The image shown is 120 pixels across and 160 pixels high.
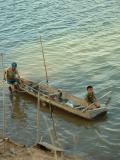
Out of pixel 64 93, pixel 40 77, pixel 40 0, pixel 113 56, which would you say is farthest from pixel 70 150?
pixel 40 0

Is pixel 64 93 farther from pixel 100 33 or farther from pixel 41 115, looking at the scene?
pixel 100 33

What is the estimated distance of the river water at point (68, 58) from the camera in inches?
610

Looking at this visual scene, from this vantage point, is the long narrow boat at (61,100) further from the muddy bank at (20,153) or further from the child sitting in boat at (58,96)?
the muddy bank at (20,153)

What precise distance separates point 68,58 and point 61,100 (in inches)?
213

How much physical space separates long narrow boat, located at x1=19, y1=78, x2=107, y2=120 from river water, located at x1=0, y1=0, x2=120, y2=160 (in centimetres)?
35

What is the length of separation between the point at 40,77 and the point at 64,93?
349 centimetres

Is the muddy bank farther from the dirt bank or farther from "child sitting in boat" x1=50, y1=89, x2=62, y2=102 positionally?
"child sitting in boat" x1=50, y1=89, x2=62, y2=102

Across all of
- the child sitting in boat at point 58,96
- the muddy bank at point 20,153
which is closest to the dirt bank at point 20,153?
the muddy bank at point 20,153

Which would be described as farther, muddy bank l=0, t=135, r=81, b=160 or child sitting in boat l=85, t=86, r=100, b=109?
child sitting in boat l=85, t=86, r=100, b=109

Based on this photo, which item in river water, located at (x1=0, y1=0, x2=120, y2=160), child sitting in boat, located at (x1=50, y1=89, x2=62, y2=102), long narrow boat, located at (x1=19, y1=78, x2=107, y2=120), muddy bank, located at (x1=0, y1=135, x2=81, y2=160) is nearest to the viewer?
muddy bank, located at (x1=0, y1=135, x2=81, y2=160)

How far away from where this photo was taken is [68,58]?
22734 mm

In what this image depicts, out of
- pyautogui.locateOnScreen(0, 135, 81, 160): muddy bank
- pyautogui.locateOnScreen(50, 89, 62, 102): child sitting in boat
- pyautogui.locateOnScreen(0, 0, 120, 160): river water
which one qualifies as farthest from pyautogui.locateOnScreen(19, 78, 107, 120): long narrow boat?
pyautogui.locateOnScreen(0, 135, 81, 160): muddy bank

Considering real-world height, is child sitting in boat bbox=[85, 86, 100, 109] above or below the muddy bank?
above

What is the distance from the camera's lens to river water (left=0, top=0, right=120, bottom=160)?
1548 cm
